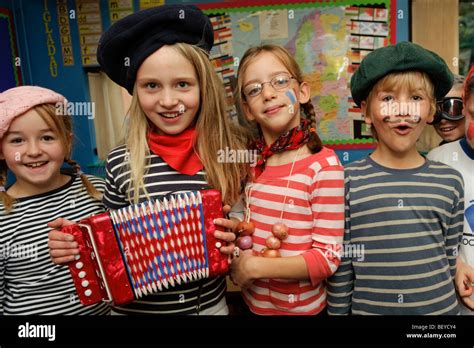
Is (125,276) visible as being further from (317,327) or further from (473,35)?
(473,35)

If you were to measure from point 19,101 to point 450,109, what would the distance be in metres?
1.58

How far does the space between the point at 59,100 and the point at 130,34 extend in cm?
39

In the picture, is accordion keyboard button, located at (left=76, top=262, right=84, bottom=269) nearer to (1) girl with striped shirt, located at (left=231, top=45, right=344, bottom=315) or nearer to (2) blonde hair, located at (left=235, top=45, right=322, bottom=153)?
(1) girl with striped shirt, located at (left=231, top=45, right=344, bottom=315)

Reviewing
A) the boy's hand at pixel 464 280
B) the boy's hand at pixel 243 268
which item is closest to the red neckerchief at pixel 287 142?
the boy's hand at pixel 243 268

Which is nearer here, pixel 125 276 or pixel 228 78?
pixel 125 276

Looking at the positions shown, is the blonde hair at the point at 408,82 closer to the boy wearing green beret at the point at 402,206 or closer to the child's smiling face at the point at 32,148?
the boy wearing green beret at the point at 402,206

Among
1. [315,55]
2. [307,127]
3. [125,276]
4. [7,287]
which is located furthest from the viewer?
[315,55]

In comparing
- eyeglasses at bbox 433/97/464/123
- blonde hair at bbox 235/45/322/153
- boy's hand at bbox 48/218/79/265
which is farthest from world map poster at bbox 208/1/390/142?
boy's hand at bbox 48/218/79/265

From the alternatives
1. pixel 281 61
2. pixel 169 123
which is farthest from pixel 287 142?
pixel 169 123

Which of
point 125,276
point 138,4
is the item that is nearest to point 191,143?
point 125,276

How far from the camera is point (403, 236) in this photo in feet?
3.37

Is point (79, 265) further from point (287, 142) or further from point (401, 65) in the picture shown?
point (401, 65)

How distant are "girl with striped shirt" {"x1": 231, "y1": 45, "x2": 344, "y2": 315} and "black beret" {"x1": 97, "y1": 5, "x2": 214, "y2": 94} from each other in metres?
0.20

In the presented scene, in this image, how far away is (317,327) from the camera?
1.19m
